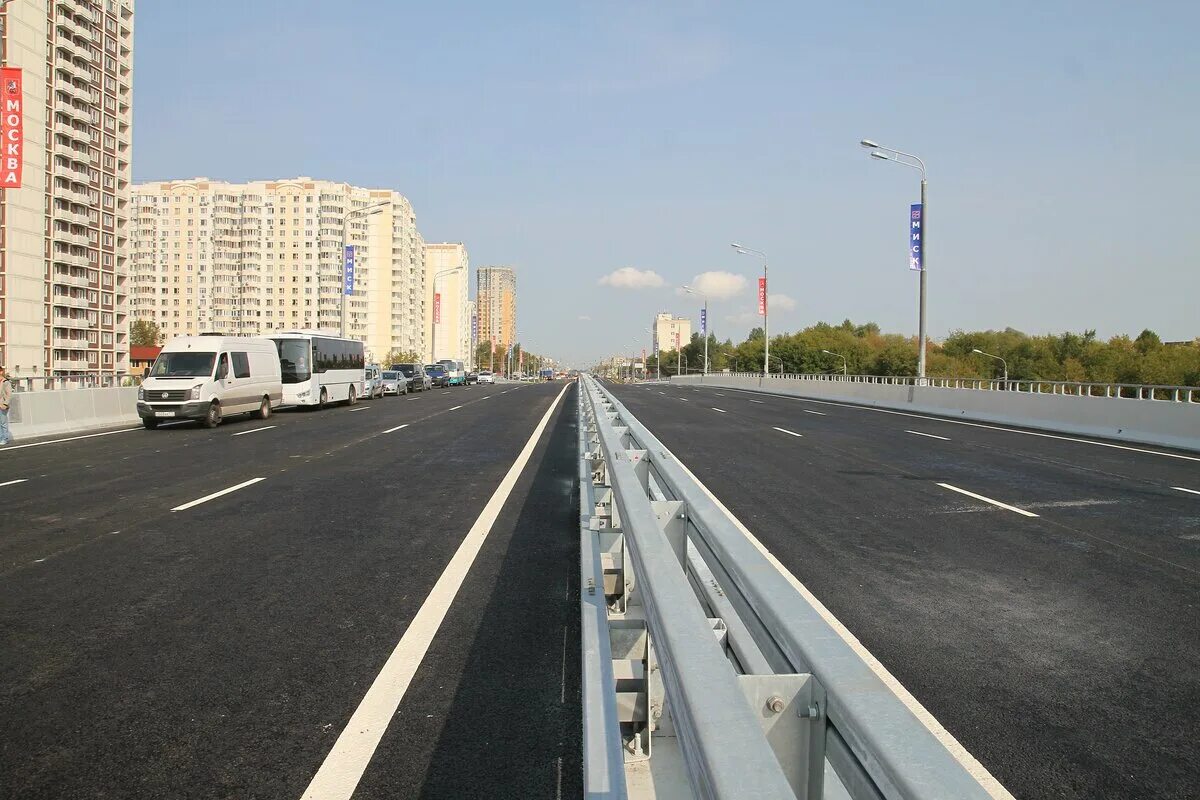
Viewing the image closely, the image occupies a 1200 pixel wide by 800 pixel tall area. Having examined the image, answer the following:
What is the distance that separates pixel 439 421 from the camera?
24.8 m

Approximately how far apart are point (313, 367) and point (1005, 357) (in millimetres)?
152337

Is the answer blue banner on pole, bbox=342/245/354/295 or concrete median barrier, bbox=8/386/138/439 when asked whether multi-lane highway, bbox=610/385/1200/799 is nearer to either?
concrete median barrier, bbox=8/386/138/439

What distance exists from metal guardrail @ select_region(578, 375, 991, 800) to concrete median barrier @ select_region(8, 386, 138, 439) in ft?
69.3

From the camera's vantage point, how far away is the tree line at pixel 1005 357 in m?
119

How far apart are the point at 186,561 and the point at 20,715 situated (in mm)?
3257

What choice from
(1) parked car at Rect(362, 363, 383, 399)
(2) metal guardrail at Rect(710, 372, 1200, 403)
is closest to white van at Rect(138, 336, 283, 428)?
(1) parked car at Rect(362, 363, 383, 399)

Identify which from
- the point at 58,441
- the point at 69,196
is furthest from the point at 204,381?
the point at 69,196

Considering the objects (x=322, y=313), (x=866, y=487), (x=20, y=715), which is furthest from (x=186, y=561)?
(x=322, y=313)

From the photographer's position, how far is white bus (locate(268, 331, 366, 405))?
1205 inches

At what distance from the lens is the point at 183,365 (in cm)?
2331

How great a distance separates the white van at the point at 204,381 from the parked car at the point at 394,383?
21.7 meters

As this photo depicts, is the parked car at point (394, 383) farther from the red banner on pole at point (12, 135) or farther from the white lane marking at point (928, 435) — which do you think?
the white lane marking at point (928, 435)

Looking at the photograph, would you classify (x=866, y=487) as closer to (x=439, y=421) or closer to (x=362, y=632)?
(x=362, y=632)

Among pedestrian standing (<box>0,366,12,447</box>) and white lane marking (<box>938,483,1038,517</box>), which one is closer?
white lane marking (<box>938,483,1038,517</box>)
